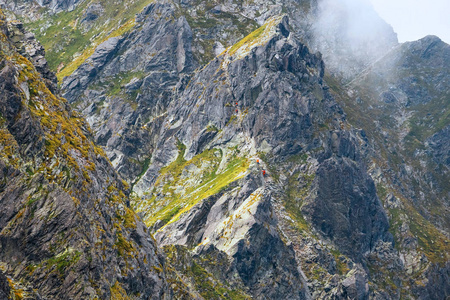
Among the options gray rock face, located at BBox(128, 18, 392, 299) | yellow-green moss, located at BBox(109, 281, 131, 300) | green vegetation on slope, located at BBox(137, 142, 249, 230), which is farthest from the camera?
green vegetation on slope, located at BBox(137, 142, 249, 230)

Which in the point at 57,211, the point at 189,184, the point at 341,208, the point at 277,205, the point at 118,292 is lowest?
the point at 341,208

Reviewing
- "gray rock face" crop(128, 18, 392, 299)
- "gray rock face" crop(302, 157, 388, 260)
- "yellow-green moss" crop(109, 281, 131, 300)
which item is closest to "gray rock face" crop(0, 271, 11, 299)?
"yellow-green moss" crop(109, 281, 131, 300)

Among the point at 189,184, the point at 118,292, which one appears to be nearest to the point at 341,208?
the point at 189,184

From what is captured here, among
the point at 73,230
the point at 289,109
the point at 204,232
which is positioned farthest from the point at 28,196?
the point at 289,109

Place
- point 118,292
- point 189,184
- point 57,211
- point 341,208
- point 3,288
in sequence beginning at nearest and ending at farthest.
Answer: point 3,288
point 57,211
point 118,292
point 341,208
point 189,184

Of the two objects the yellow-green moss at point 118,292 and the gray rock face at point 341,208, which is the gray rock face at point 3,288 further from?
the gray rock face at point 341,208

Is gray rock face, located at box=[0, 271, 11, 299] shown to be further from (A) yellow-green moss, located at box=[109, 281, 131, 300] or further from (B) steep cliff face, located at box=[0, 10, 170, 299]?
(A) yellow-green moss, located at box=[109, 281, 131, 300]

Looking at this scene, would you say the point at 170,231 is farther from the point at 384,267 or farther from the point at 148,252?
the point at 384,267

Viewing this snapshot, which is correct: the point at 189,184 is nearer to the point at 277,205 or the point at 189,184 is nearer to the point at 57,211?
the point at 277,205
